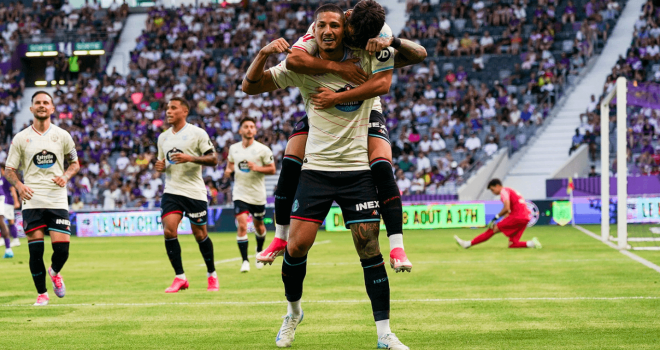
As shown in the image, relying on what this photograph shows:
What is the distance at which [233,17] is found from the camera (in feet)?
144

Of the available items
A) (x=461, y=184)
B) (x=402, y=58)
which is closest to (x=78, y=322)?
(x=402, y=58)

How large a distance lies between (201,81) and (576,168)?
17910 mm

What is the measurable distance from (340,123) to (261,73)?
694 mm

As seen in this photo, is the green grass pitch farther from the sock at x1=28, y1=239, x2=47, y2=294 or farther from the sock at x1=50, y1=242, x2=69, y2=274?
the sock at x1=50, y1=242, x2=69, y2=274

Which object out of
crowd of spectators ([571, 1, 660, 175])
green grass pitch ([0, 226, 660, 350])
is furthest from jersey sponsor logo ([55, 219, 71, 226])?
crowd of spectators ([571, 1, 660, 175])

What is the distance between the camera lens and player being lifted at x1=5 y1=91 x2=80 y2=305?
31.7 ft

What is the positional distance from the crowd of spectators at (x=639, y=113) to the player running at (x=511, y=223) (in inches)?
242

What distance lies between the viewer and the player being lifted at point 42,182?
9.66 metres

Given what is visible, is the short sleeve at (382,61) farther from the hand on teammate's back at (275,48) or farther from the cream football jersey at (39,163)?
the cream football jersey at (39,163)

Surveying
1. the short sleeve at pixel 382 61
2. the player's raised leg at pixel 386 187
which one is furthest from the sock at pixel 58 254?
the short sleeve at pixel 382 61

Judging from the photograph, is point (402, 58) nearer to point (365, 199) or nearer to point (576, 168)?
point (365, 199)

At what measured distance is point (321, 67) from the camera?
607 cm

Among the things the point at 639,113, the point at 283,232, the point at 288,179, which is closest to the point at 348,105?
the point at 288,179

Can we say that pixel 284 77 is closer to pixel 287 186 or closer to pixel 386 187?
pixel 287 186
